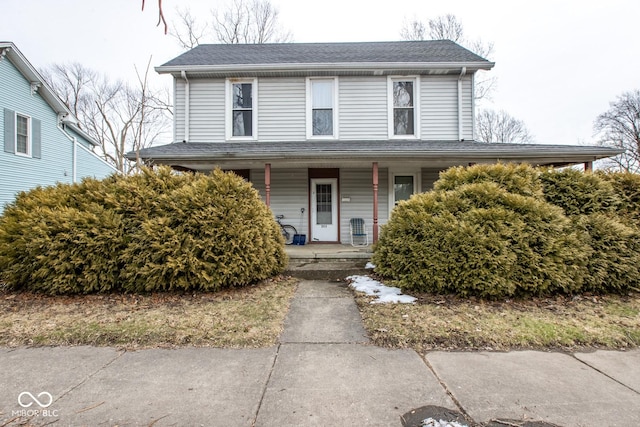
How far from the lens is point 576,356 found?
8.98ft

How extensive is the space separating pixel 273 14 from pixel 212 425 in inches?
797

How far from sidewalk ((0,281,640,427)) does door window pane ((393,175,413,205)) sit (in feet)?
20.9

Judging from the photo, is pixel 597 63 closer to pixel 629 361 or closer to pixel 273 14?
pixel 273 14

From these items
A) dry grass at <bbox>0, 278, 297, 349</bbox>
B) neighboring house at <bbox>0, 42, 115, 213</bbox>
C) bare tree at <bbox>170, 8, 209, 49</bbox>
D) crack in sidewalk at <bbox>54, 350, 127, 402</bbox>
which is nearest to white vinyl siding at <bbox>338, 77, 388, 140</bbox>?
dry grass at <bbox>0, 278, 297, 349</bbox>

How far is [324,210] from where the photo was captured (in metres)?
8.89

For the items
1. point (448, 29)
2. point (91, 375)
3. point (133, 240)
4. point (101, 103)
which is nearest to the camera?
point (91, 375)

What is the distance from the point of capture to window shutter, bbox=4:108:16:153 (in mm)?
9602

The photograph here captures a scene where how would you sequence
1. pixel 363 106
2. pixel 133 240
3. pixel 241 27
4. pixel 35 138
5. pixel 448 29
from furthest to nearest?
1. pixel 448 29
2. pixel 241 27
3. pixel 35 138
4. pixel 363 106
5. pixel 133 240

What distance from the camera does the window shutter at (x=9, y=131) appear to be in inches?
378

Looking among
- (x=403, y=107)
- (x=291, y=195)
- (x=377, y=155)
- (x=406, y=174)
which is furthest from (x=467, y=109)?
(x=291, y=195)

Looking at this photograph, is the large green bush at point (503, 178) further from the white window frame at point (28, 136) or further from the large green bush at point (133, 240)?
the white window frame at point (28, 136)

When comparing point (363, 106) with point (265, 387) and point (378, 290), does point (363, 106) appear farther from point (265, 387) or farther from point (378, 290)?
point (265, 387)

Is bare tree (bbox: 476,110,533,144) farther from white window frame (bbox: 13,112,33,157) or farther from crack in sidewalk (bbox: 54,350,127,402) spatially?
crack in sidewalk (bbox: 54,350,127,402)

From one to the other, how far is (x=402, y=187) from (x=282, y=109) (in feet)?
13.9
